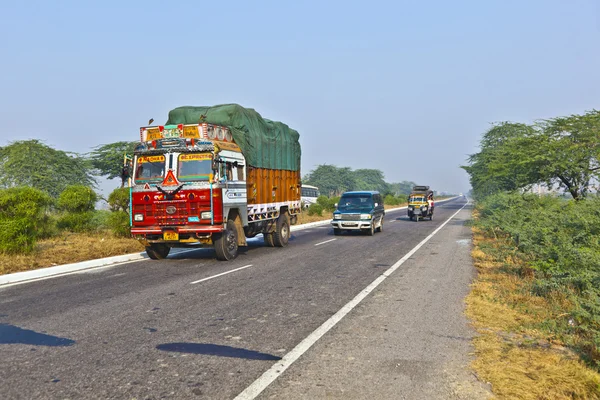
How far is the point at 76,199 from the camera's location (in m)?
16.9

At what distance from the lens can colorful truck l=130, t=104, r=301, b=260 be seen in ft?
39.5

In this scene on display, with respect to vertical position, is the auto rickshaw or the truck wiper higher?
the truck wiper

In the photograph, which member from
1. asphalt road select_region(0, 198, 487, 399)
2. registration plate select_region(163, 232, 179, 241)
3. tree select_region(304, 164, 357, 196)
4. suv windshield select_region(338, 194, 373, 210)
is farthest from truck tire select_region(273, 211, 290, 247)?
tree select_region(304, 164, 357, 196)

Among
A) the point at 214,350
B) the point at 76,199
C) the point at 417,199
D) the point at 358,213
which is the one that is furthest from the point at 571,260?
the point at 417,199

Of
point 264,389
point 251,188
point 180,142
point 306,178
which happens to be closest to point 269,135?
point 251,188

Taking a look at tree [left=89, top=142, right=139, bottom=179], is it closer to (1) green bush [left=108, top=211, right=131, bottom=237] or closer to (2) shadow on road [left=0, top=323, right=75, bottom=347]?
(1) green bush [left=108, top=211, right=131, bottom=237]

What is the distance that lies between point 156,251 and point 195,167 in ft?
9.67

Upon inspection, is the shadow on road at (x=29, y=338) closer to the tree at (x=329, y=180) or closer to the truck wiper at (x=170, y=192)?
the truck wiper at (x=170, y=192)

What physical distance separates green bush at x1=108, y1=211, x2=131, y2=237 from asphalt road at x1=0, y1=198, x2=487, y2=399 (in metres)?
5.73

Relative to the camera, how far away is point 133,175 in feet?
41.6

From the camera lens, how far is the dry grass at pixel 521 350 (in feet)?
13.9

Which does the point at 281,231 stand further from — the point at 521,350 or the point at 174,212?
the point at 521,350

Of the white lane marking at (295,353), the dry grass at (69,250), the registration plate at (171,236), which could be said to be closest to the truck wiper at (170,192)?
the registration plate at (171,236)

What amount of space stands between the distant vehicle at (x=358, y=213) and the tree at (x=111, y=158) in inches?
981
